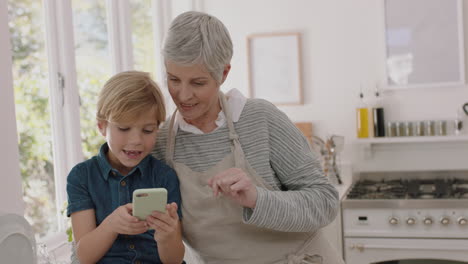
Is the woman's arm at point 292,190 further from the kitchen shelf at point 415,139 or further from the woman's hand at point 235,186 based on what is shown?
the kitchen shelf at point 415,139

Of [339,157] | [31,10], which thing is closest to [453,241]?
[339,157]

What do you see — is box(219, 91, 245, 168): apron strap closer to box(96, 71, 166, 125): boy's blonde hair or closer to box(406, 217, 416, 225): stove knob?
box(96, 71, 166, 125): boy's blonde hair

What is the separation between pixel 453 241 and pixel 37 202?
1.93 m

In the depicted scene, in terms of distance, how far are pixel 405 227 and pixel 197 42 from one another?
185 cm

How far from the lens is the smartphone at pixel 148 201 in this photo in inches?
47.6

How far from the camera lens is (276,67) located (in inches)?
143

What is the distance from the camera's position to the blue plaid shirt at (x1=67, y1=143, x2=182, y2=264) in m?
1.41

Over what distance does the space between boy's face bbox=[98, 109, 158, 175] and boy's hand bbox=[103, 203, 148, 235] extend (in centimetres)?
16

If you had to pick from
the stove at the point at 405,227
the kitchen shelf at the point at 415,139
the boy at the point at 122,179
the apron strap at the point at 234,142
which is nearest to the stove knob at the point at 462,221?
the stove at the point at 405,227

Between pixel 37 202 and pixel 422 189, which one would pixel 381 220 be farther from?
pixel 37 202

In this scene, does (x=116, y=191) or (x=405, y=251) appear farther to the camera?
(x=405, y=251)

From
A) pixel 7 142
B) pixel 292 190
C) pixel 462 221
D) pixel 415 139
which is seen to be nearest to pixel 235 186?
pixel 292 190

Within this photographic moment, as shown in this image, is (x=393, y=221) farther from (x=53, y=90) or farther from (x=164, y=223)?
(x=164, y=223)

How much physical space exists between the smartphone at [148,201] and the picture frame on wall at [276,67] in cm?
243
